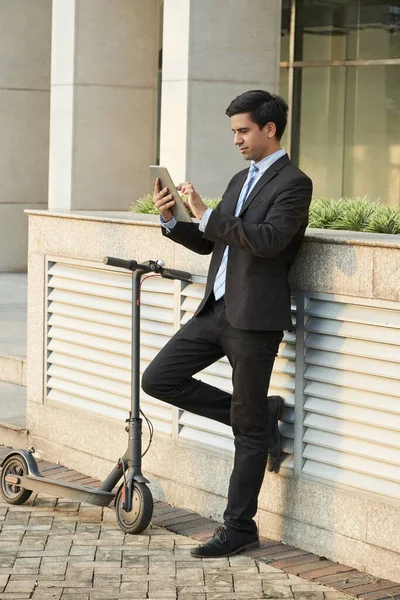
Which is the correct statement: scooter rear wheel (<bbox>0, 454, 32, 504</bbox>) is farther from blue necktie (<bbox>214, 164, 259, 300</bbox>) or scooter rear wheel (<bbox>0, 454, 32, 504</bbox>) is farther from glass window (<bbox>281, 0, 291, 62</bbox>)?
glass window (<bbox>281, 0, 291, 62</bbox>)

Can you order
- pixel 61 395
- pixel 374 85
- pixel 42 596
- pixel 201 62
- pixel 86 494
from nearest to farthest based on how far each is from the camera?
1. pixel 42 596
2. pixel 86 494
3. pixel 61 395
4. pixel 201 62
5. pixel 374 85

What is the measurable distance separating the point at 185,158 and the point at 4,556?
6.72m

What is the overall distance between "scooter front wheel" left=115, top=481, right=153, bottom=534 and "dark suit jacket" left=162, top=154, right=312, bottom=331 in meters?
1.07

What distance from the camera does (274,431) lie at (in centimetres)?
570

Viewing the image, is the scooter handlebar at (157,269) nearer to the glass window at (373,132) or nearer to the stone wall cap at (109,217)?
the stone wall cap at (109,217)

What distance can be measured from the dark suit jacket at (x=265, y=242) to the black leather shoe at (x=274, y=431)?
1.48 ft

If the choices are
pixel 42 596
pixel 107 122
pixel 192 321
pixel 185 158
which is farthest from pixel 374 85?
pixel 42 596

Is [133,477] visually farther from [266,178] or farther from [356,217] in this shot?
[356,217]

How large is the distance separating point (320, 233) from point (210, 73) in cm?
645

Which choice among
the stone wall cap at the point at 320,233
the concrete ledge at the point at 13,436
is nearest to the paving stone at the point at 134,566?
the concrete ledge at the point at 13,436

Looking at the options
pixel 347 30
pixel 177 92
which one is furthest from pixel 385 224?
pixel 347 30

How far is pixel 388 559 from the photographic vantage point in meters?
5.27

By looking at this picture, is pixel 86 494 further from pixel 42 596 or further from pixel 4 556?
pixel 42 596

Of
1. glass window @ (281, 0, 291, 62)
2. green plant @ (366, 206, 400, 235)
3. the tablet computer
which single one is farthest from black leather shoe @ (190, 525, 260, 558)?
glass window @ (281, 0, 291, 62)
